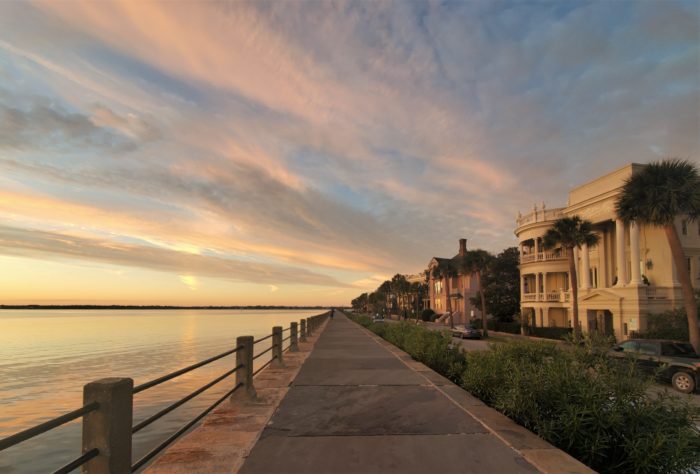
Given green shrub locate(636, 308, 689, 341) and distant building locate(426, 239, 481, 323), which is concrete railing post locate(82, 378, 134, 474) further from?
distant building locate(426, 239, 481, 323)

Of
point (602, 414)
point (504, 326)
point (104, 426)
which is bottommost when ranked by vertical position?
point (504, 326)

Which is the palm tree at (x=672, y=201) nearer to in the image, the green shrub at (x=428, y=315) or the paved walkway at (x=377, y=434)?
the paved walkway at (x=377, y=434)

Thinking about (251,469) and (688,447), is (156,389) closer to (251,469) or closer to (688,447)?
(251,469)

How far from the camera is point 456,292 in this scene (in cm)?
7938

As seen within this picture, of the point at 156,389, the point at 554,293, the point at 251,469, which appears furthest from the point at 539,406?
the point at 554,293

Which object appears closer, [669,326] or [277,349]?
[277,349]

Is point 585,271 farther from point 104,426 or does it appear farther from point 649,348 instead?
point 104,426

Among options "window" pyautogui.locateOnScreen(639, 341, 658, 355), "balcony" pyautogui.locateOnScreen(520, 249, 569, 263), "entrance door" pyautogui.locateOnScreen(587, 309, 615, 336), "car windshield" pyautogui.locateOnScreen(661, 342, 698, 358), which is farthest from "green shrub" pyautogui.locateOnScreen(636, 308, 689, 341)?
"window" pyautogui.locateOnScreen(639, 341, 658, 355)

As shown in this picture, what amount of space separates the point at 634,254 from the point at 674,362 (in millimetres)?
20870

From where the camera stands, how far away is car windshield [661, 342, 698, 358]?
1558cm

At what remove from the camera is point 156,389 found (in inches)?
796

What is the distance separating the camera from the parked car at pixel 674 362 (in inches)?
547

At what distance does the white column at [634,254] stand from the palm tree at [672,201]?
737cm

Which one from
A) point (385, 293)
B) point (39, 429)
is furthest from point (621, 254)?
point (385, 293)
